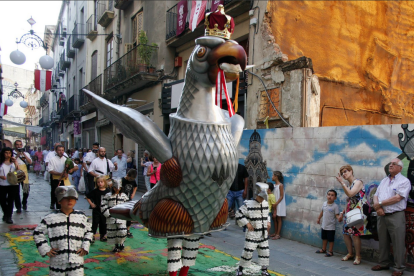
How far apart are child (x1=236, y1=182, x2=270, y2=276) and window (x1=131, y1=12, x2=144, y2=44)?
37.7 ft

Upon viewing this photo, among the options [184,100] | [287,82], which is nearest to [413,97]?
[287,82]

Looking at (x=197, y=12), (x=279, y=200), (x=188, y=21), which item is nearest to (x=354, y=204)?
(x=279, y=200)

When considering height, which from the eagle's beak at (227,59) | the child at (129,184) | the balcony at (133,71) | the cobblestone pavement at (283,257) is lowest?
the cobblestone pavement at (283,257)

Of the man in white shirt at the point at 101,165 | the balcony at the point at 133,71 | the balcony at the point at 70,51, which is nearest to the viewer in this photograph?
the man in white shirt at the point at 101,165

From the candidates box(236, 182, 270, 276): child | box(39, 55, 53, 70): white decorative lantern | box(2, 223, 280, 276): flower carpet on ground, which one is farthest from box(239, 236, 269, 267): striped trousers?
box(39, 55, 53, 70): white decorative lantern

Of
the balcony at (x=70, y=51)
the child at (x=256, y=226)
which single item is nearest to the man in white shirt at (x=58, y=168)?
the child at (x=256, y=226)

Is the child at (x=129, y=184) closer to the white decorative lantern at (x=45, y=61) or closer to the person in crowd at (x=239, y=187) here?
the person in crowd at (x=239, y=187)

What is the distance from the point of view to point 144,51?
493 inches

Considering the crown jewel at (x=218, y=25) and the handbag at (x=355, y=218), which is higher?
the crown jewel at (x=218, y=25)

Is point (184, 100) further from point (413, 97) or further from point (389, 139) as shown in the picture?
point (413, 97)

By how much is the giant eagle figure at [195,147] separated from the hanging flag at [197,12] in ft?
22.0

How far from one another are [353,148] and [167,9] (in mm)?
9085

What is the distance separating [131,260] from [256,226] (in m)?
1.79

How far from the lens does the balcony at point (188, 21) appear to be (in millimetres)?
8581
